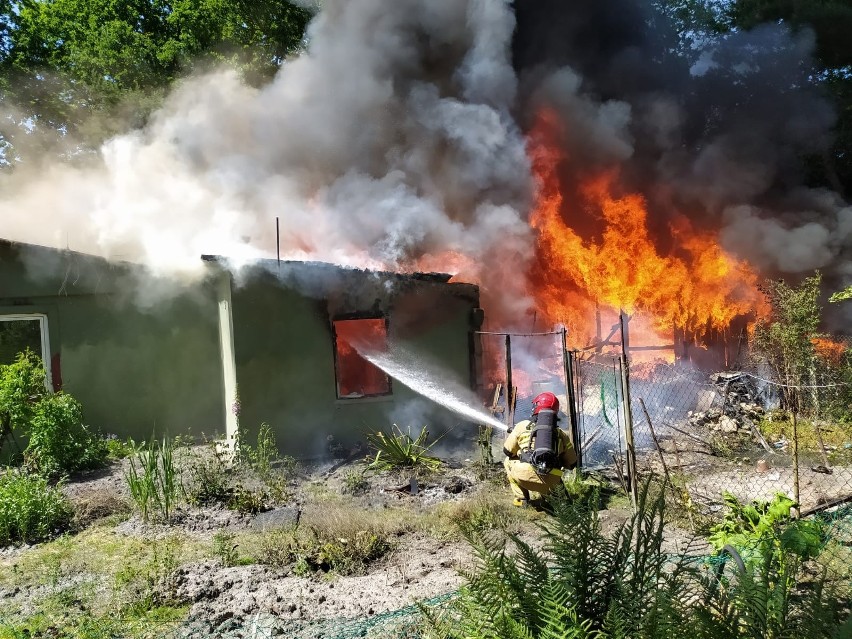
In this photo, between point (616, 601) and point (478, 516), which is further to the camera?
point (478, 516)

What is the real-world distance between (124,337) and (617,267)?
12341 millimetres

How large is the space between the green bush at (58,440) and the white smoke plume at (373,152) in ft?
19.4

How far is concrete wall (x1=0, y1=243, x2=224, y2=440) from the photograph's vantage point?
33.3 ft

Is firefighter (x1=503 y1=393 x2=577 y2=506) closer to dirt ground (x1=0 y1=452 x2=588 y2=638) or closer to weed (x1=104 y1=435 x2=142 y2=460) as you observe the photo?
dirt ground (x1=0 y1=452 x2=588 y2=638)

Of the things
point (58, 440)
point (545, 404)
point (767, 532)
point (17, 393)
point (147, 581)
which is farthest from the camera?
point (58, 440)

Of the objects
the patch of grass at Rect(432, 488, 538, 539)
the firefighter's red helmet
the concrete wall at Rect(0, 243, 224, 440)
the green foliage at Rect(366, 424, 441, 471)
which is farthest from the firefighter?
the concrete wall at Rect(0, 243, 224, 440)

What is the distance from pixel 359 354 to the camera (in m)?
11.9

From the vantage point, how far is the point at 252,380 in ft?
30.8

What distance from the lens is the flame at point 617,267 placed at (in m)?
15.6

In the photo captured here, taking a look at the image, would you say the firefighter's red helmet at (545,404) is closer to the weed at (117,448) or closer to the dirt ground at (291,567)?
the dirt ground at (291,567)

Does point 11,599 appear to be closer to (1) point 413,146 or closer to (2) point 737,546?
(2) point 737,546

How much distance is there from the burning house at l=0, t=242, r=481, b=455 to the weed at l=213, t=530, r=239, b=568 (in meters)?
Result: 3.46


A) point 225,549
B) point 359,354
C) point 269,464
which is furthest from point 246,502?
point 359,354

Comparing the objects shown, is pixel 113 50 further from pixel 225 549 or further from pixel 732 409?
pixel 732 409
